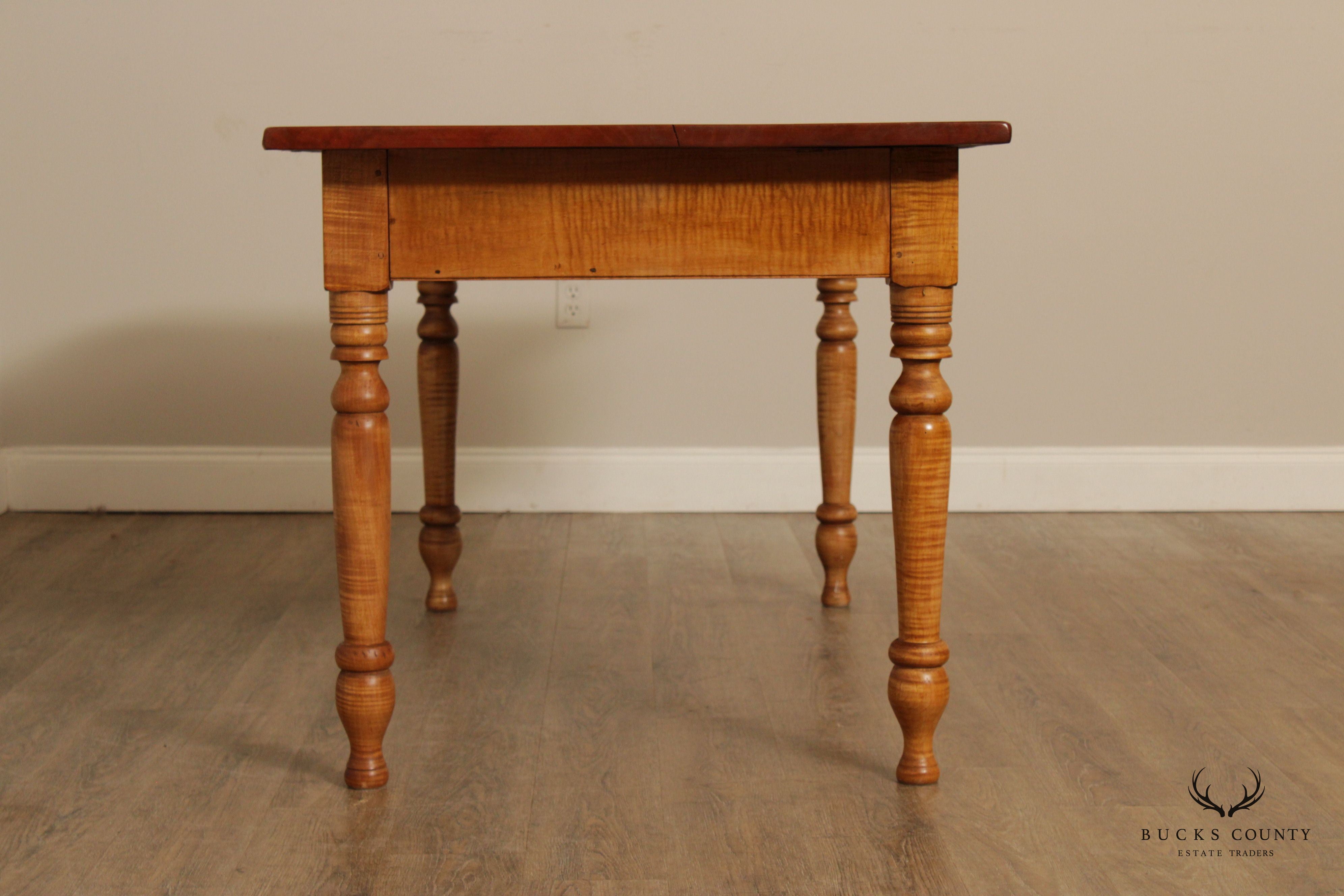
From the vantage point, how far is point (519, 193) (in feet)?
4.12

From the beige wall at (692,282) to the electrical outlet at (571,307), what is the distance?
0.08 feet

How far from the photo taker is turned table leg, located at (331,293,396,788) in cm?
126

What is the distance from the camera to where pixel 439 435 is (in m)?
1.90

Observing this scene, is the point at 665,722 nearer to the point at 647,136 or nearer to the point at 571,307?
the point at 647,136

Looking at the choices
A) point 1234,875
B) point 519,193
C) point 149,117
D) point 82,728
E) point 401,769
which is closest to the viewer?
point 1234,875

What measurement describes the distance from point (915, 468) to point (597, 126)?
48 cm

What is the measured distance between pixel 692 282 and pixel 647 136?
138 cm

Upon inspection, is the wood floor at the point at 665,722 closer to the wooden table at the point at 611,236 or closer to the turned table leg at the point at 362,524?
the turned table leg at the point at 362,524

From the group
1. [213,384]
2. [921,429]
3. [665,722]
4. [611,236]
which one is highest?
[611,236]

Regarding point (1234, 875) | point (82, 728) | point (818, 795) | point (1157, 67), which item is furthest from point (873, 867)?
point (1157, 67)

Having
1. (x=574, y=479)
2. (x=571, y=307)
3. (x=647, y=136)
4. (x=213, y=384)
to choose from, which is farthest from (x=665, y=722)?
(x=213, y=384)

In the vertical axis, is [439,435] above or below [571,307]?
below

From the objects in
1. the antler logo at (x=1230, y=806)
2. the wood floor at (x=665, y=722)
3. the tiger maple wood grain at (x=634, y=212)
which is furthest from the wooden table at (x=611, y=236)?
the antler logo at (x=1230, y=806)

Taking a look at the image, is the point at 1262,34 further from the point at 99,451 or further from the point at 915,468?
the point at 99,451
